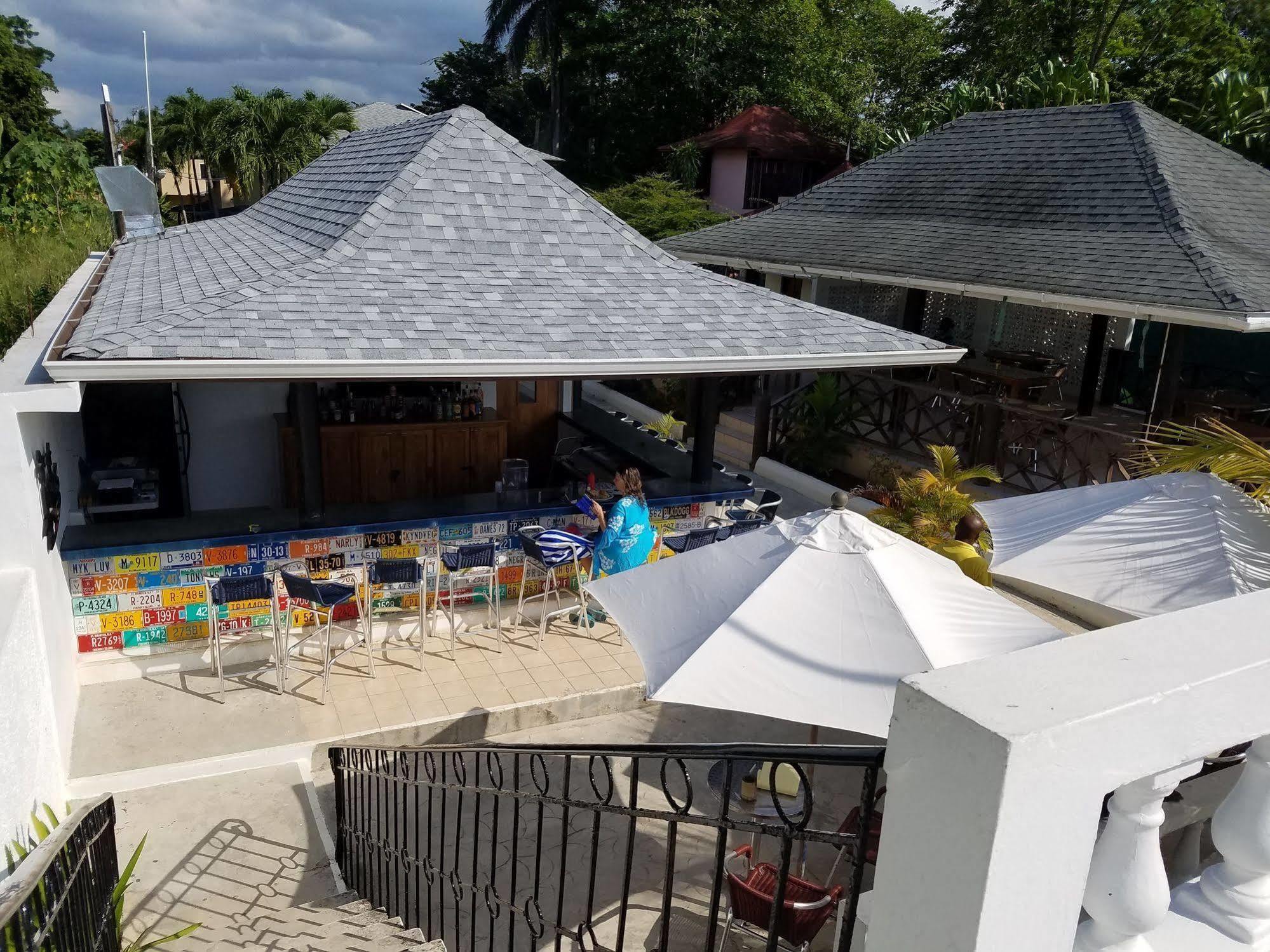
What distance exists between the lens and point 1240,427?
39.7ft

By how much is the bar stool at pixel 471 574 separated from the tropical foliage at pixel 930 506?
4.05 meters

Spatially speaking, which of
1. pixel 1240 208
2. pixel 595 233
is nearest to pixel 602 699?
pixel 595 233

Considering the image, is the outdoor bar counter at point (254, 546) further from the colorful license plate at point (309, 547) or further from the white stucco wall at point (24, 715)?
the white stucco wall at point (24, 715)

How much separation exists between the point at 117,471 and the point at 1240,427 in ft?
43.6

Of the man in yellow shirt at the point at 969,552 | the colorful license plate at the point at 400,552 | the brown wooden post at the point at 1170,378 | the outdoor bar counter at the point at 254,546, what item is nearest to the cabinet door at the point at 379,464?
the outdoor bar counter at the point at 254,546

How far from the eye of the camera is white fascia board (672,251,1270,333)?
9594 mm

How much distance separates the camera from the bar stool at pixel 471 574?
8250mm

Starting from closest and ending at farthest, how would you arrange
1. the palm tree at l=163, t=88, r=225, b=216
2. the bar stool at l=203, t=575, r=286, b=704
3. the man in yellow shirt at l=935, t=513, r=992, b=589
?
the man in yellow shirt at l=935, t=513, r=992, b=589, the bar stool at l=203, t=575, r=286, b=704, the palm tree at l=163, t=88, r=225, b=216

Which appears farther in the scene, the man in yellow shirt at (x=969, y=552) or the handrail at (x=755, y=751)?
the man in yellow shirt at (x=969, y=552)

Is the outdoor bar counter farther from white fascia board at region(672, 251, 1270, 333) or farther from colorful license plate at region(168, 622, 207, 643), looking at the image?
white fascia board at region(672, 251, 1270, 333)

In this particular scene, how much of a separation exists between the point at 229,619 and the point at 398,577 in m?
1.57

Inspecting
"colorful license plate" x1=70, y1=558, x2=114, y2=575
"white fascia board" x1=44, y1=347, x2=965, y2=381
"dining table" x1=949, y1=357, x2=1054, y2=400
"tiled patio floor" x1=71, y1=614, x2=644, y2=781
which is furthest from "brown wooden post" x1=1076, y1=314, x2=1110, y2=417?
"colorful license plate" x1=70, y1=558, x2=114, y2=575

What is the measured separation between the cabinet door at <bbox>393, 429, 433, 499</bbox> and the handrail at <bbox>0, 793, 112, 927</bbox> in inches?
246

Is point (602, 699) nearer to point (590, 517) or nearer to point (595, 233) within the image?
point (590, 517)
